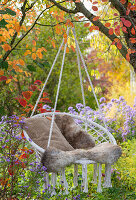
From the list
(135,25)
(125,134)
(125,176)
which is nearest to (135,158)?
(125,176)

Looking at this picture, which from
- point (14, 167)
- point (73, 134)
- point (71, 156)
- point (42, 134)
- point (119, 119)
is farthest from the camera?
point (119, 119)

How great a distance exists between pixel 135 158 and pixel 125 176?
0.23 m

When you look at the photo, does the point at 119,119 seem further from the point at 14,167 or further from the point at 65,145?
the point at 14,167

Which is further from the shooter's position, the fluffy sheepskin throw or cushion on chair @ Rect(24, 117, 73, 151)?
cushion on chair @ Rect(24, 117, 73, 151)

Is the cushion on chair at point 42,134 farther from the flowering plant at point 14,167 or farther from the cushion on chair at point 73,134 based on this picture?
the flowering plant at point 14,167

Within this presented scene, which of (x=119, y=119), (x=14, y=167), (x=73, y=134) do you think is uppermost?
(x=119, y=119)

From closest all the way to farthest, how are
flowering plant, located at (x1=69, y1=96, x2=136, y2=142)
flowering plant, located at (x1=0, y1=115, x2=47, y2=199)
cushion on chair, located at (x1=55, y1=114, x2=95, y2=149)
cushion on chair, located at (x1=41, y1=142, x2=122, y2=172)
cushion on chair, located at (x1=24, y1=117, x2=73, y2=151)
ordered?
flowering plant, located at (x1=0, y1=115, x2=47, y2=199) < cushion on chair, located at (x1=41, y1=142, x2=122, y2=172) < cushion on chair, located at (x1=24, y1=117, x2=73, y2=151) < cushion on chair, located at (x1=55, y1=114, x2=95, y2=149) < flowering plant, located at (x1=69, y1=96, x2=136, y2=142)

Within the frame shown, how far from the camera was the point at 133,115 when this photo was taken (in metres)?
4.21

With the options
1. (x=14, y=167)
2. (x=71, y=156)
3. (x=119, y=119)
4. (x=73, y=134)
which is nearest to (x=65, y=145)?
(x=73, y=134)

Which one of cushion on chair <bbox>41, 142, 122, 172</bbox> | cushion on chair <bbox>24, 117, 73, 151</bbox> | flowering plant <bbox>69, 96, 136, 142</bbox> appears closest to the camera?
cushion on chair <bbox>41, 142, 122, 172</bbox>

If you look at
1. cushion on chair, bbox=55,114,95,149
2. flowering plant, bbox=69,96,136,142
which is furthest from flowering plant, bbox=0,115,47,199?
flowering plant, bbox=69,96,136,142

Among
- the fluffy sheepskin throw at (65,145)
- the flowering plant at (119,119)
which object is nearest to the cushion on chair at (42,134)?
the fluffy sheepskin throw at (65,145)

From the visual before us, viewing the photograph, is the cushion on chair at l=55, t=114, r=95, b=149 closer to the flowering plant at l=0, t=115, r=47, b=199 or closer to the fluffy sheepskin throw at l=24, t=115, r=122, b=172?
the fluffy sheepskin throw at l=24, t=115, r=122, b=172

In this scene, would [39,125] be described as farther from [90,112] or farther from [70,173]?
[90,112]
